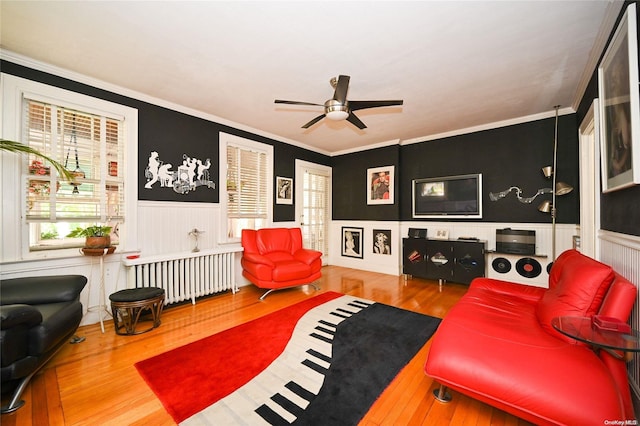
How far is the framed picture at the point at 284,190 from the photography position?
499 cm

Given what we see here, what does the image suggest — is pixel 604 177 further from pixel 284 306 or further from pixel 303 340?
pixel 284 306

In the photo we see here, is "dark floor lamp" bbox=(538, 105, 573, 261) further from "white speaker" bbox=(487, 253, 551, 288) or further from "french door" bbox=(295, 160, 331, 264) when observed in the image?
"french door" bbox=(295, 160, 331, 264)

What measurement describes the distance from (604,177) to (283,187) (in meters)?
4.34

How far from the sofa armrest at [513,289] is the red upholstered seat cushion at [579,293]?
21.1 inches

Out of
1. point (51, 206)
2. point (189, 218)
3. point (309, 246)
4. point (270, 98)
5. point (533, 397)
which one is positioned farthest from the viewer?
point (309, 246)

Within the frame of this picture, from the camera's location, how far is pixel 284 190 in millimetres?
5109

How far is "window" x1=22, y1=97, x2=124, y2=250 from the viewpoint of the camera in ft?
8.50

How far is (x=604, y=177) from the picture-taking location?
7.10ft

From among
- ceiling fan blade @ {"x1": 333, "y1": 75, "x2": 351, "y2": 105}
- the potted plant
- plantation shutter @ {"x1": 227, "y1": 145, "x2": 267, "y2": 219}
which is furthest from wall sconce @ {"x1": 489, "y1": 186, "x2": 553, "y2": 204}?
the potted plant

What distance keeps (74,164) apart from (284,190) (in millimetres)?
3066

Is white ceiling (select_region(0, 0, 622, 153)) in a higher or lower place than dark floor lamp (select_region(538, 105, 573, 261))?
higher

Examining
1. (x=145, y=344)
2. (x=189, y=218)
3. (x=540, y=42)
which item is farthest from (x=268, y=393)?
(x=540, y=42)

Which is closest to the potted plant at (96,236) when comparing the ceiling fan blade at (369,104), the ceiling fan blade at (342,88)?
the ceiling fan blade at (342,88)

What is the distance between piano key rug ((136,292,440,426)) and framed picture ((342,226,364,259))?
2.70 meters
